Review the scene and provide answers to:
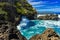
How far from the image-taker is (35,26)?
1326 cm

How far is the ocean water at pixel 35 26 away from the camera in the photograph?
12.9 metres

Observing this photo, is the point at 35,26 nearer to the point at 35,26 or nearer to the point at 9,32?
the point at 35,26

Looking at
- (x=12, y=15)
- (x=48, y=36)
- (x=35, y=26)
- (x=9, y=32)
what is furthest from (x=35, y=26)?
(x=9, y=32)

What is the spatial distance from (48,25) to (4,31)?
97.7 inches

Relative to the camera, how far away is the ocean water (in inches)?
509

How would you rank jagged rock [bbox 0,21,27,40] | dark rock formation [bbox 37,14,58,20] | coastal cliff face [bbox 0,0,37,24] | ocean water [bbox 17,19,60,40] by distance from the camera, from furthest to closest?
dark rock formation [bbox 37,14,58,20], coastal cliff face [bbox 0,0,37,24], ocean water [bbox 17,19,60,40], jagged rock [bbox 0,21,27,40]

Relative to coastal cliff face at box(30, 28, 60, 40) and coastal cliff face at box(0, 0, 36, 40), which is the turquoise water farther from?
coastal cliff face at box(30, 28, 60, 40)

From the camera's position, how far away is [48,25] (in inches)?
523

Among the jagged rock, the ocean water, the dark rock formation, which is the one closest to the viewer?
the jagged rock

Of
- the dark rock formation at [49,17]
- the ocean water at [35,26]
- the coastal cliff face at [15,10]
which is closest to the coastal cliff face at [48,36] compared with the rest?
the ocean water at [35,26]

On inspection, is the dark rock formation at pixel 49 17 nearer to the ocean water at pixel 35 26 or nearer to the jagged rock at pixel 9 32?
the ocean water at pixel 35 26

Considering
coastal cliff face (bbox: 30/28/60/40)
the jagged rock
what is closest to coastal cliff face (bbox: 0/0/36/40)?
the jagged rock

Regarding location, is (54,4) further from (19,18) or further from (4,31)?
(4,31)

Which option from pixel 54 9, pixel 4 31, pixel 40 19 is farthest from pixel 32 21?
pixel 4 31
